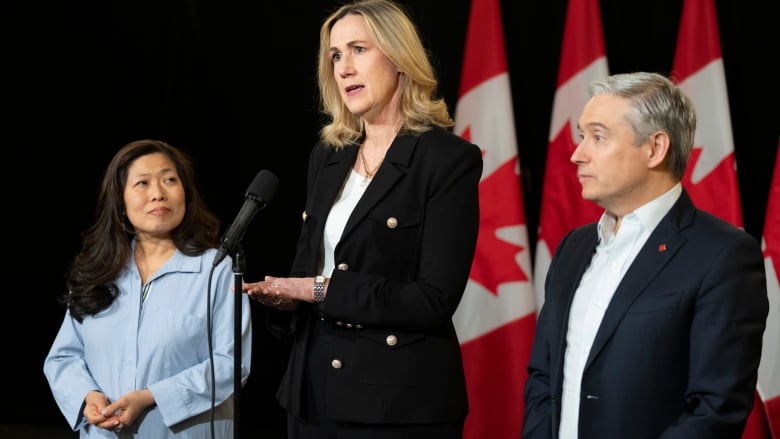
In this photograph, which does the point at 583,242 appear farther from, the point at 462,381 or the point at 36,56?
the point at 36,56

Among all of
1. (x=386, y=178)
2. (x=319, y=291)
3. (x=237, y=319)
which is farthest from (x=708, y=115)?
(x=237, y=319)

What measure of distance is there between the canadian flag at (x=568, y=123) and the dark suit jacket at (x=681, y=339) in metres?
1.83

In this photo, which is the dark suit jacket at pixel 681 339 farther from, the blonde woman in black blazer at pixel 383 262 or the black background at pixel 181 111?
the black background at pixel 181 111

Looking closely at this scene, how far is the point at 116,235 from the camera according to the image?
286 cm

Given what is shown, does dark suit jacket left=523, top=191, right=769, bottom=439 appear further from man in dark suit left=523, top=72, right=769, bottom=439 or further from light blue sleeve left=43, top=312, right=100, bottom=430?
light blue sleeve left=43, top=312, right=100, bottom=430

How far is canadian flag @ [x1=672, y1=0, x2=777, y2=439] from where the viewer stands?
368 cm

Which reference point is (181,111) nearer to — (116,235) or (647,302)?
(116,235)

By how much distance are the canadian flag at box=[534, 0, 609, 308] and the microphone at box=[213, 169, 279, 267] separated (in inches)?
82.1

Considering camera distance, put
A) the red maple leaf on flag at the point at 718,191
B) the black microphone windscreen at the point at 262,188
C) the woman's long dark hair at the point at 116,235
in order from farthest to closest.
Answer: the red maple leaf on flag at the point at 718,191
the woman's long dark hair at the point at 116,235
the black microphone windscreen at the point at 262,188

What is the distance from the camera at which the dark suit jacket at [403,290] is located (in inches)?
83.4

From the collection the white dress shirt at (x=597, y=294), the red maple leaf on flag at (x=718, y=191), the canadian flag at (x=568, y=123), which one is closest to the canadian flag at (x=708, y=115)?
the red maple leaf on flag at (x=718, y=191)

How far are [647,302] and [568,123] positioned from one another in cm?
205

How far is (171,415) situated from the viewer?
2.57 m

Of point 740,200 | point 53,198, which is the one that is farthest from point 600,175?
point 53,198
